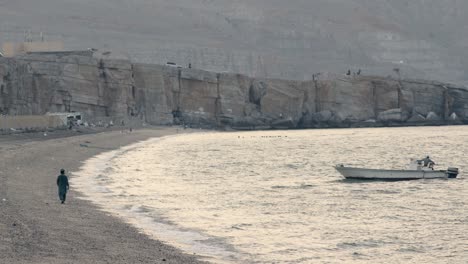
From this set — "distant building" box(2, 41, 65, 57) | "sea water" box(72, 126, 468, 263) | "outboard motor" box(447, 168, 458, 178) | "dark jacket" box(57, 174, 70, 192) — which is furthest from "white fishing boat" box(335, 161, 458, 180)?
"distant building" box(2, 41, 65, 57)

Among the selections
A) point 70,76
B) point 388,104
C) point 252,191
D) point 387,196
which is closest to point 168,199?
point 252,191

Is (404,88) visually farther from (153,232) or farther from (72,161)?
(153,232)

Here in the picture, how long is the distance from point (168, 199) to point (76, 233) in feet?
42.6

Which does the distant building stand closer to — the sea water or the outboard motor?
the sea water

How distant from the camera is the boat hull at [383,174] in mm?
53781

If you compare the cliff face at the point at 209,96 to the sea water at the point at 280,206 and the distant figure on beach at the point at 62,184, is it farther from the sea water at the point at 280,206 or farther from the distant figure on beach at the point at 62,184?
the distant figure on beach at the point at 62,184

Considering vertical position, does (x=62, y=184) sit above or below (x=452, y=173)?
above

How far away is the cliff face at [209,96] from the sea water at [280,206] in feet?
144

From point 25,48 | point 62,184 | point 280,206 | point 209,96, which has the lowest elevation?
point 280,206

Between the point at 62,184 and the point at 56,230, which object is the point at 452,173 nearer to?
the point at 62,184

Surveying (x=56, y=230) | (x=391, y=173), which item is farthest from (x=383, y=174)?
(x=56, y=230)

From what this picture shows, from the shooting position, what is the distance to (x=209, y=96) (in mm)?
138625

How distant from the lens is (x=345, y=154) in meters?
81.8

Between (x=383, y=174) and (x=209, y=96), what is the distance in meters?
85.5
